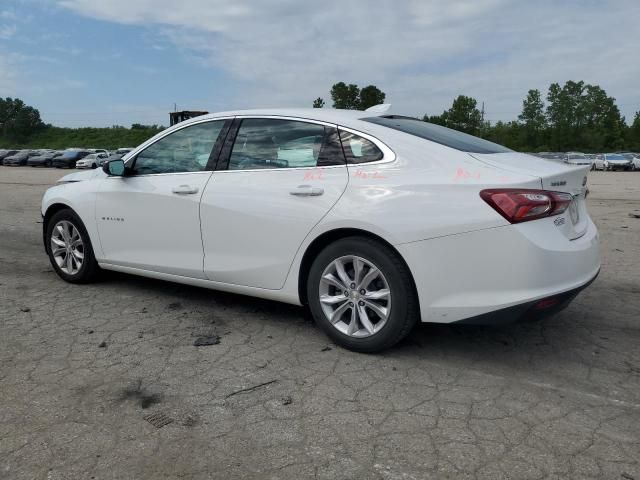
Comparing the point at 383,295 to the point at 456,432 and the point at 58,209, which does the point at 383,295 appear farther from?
the point at 58,209

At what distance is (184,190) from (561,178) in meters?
2.63

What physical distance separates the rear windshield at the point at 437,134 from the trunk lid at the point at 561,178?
15 centimetres

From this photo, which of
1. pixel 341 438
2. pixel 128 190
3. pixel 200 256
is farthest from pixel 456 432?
pixel 128 190

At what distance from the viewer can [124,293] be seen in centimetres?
512

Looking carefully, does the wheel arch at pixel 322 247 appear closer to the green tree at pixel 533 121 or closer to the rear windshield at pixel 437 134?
the rear windshield at pixel 437 134

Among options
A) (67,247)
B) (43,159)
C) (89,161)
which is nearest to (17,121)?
(43,159)

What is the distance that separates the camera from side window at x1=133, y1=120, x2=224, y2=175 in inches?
174

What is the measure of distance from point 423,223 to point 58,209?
12.3ft

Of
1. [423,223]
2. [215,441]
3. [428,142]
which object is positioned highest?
[428,142]

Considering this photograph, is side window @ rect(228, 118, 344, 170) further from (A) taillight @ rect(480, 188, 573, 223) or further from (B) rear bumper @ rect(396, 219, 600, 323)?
(A) taillight @ rect(480, 188, 573, 223)

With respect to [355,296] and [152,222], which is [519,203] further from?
[152,222]

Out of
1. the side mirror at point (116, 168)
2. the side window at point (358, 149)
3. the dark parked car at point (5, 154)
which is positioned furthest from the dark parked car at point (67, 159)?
the side window at point (358, 149)

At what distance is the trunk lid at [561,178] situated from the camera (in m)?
3.31

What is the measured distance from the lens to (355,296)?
364 cm
